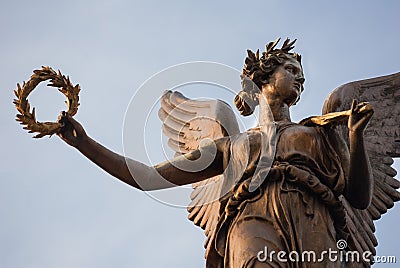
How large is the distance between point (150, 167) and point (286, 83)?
5.60ft

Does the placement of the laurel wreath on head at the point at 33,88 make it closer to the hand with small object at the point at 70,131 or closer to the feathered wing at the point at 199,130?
the hand with small object at the point at 70,131

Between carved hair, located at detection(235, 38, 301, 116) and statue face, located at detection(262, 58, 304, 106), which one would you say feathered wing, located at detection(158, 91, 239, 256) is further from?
statue face, located at detection(262, 58, 304, 106)

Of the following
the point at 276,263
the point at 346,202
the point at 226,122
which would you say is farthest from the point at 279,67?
the point at 276,263

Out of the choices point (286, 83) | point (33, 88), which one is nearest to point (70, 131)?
point (33, 88)

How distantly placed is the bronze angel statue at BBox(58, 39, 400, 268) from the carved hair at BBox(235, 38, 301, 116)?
0.04 ft

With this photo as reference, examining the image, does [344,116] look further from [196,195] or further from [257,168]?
[196,195]

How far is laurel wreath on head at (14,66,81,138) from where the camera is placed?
10664mm

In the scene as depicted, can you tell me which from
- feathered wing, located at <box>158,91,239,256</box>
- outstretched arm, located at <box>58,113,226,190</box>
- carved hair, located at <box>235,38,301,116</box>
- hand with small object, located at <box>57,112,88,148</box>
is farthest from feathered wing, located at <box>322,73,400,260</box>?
hand with small object, located at <box>57,112,88,148</box>

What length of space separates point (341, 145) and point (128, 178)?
7.37 ft

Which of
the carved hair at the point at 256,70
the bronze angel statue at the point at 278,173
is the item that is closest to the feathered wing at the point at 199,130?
the bronze angel statue at the point at 278,173

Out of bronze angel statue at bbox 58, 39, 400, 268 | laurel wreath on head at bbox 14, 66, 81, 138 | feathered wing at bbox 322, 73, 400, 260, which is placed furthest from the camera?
feathered wing at bbox 322, 73, 400, 260

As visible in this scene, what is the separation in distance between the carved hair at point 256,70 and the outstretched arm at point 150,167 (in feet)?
2.06

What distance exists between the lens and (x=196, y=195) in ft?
39.6

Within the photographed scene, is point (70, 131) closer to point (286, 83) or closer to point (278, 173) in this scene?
point (278, 173)
